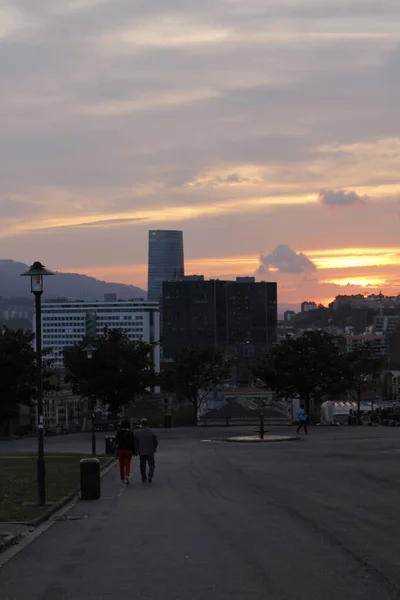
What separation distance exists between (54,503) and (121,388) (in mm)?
44381

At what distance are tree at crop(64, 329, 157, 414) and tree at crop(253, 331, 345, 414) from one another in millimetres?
8541

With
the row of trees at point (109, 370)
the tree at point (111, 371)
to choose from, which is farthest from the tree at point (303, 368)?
the tree at point (111, 371)

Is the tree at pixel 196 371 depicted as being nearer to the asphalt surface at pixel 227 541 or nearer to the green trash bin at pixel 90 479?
the asphalt surface at pixel 227 541

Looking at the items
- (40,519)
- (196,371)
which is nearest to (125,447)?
(40,519)

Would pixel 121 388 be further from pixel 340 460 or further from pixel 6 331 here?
pixel 340 460

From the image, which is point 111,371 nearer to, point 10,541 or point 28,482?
point 28,482

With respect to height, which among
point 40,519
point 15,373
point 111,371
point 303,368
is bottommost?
point 40,519

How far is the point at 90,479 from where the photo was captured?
2241cm

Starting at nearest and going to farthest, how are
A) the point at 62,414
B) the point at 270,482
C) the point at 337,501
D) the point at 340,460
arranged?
1. the point at 337,501
2. the point at 270,482
3. the point at 340,460
4. the point at 62,414

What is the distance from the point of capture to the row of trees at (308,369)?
67312 millimetres

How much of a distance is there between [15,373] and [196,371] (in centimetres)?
1714

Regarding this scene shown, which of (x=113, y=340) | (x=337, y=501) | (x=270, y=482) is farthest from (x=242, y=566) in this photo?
(x=113, y=340)

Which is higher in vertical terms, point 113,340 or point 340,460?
point 113,340

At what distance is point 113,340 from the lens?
67750 millimetres
